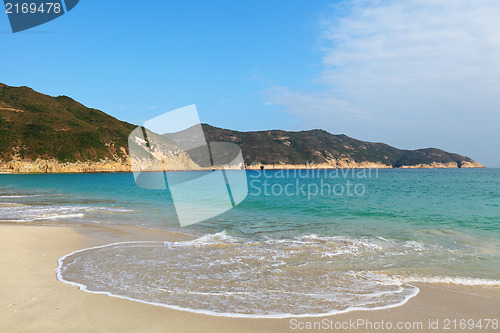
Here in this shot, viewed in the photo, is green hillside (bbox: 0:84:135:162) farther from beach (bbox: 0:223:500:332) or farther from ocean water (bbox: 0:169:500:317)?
beach (bbox: 0:223:500:332)

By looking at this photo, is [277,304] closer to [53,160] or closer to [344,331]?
[344,331]

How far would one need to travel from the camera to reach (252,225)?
50.7 feet

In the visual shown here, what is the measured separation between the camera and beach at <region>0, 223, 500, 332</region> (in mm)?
4285

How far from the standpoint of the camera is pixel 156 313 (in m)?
4.72

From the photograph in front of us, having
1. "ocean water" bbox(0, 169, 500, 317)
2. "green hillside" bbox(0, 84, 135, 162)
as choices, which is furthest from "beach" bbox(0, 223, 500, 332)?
"green hillside" bbox(0, 84, 135, 162)

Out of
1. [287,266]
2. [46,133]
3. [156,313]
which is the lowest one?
[287,266]

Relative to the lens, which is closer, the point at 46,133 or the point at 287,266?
the point at 287,266

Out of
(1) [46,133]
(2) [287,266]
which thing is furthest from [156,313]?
(1) [46,133]

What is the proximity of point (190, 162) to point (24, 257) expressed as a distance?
164 m

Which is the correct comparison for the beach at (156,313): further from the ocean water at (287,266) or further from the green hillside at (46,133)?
the green hillside at (46,133)

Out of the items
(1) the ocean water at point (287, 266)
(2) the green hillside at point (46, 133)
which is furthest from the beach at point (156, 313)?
(2) the green hillside at point (46, 133)

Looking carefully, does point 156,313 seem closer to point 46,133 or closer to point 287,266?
point 287,266

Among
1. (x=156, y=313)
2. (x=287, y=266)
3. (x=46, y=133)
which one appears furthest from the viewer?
(x=46, y=133)

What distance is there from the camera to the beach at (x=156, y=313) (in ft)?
14.1
